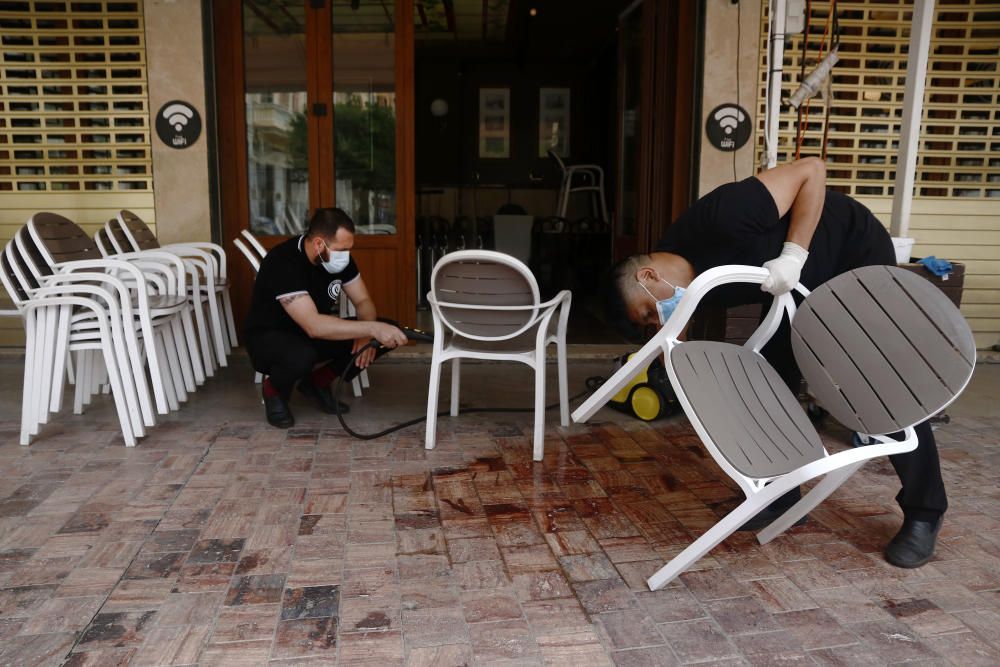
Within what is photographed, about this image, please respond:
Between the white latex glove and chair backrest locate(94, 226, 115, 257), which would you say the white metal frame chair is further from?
the white latex glove

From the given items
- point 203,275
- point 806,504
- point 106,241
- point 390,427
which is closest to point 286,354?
point 390,427

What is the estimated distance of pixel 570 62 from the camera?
11.1 meters

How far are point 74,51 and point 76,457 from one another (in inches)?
127

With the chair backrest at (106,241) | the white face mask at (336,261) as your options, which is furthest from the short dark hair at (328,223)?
the chair backrest at (106,241)

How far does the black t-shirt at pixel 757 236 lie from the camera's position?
248cm

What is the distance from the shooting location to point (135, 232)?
4.90 m

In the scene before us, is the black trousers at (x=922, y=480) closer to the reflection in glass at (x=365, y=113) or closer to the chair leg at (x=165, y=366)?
the chair leg at (x=165, y=366)

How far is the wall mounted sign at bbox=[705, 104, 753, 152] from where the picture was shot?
529cm

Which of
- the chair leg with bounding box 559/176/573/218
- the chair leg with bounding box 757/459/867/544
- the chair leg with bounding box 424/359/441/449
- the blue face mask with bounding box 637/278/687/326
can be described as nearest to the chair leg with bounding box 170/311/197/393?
the chair leg with bounding box 424/359/441/449

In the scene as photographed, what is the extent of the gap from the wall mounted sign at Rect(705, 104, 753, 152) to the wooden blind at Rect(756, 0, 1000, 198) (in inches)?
4.7

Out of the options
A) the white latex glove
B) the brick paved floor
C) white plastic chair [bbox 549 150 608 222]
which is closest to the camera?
the brick paved floor

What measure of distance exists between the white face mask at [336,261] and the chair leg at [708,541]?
223 centimetres

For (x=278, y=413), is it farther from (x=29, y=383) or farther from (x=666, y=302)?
(x=666, y=302)

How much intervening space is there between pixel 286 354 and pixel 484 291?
113 cm
